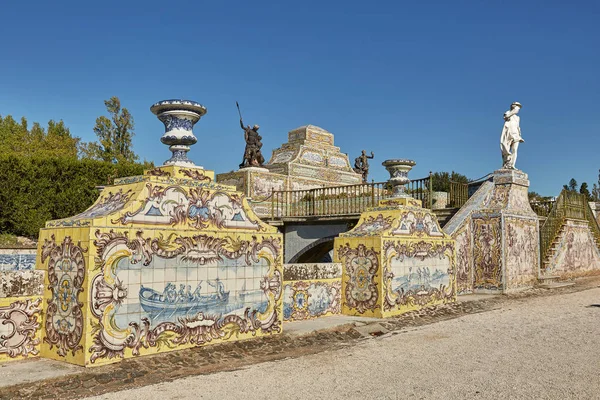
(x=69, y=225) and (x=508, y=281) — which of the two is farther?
(x=508, y=281)

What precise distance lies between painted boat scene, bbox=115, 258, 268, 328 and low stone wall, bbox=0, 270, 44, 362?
2.79 feet

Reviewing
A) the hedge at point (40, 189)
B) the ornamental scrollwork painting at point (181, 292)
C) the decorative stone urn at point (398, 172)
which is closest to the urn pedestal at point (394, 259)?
the decorative stone urn at point (398, 172)

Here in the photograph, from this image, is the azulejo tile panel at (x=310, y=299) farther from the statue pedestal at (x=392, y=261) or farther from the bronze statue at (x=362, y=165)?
the bronze statue at (x=362, y=165)

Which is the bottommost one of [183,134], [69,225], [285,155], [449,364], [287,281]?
[449,364]

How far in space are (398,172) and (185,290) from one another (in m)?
5.29

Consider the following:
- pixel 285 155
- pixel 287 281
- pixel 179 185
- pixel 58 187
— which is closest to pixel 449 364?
pixel 287 281

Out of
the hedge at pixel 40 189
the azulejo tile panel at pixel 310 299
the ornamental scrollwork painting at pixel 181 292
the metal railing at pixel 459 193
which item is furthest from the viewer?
the hedge at pixel 40 189

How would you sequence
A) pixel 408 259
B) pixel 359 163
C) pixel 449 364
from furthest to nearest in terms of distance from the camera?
pixel 359 163 < pixel 408 259 < pixel 449 364

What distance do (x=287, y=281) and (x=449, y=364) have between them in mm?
2696

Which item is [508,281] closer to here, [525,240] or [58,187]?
[525,240]

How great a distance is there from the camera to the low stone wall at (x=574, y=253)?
15215mm

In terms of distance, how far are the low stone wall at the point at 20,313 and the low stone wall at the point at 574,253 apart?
1306cm

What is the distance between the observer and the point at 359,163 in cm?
2655

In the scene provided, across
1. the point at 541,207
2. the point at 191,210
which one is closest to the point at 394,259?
the point at 191,210
